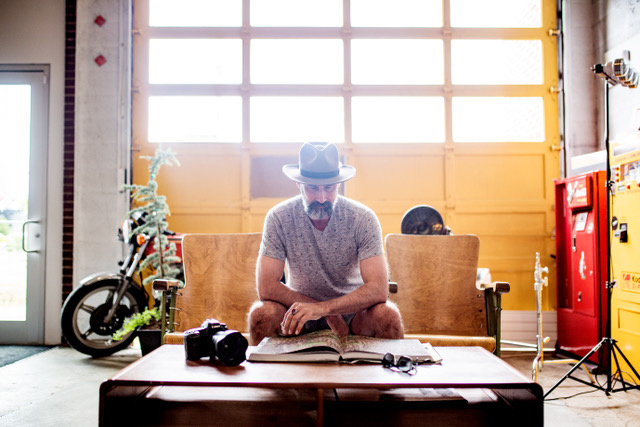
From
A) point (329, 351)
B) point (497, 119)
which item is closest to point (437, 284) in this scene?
point (329, 351)

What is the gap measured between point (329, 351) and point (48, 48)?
13.7ft

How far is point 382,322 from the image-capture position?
2018 mm

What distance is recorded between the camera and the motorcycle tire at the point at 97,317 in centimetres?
360

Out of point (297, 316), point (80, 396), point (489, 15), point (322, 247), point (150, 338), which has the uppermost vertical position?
point (489, 15)

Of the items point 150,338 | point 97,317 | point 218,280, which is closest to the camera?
point 218,280

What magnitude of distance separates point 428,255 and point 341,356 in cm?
147

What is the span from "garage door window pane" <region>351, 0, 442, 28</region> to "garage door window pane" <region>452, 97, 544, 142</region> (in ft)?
2.63

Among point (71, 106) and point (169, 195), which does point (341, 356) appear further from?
→ point (71, 106)

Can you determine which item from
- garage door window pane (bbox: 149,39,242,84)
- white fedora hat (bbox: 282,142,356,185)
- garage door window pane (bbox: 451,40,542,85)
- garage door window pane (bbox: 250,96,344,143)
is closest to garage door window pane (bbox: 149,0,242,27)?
garage door window pane (bbox: 149,39,242,84)

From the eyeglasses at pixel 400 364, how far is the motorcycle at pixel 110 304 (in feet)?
8.64

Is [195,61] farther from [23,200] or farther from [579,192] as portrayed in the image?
[579,192]

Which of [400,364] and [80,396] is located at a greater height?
[400,364]

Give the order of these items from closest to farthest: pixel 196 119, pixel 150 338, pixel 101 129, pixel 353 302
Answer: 1. pixel 353 302
2. pixel 150 338
3. pixel 101 129
4. pixel 196 119

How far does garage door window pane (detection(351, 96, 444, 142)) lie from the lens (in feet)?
14.6
